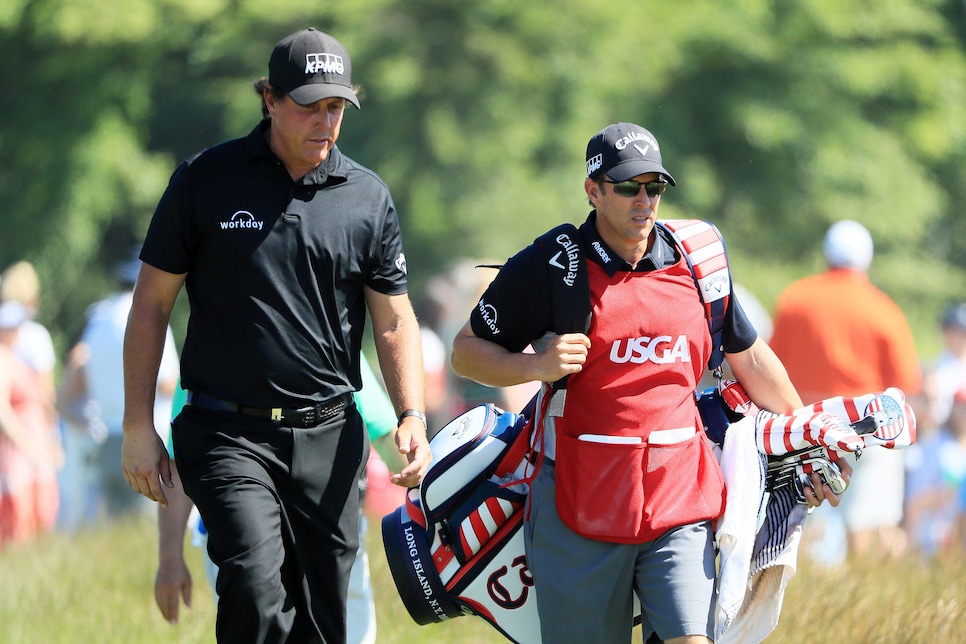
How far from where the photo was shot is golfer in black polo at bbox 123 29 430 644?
4.54 meters

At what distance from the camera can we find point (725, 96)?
1645 centimetres

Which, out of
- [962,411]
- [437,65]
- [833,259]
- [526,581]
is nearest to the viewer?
[526,581]

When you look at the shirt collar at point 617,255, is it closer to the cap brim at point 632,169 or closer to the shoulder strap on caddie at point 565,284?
the shoulder strap on caddie at point 565,284

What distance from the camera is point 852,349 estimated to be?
9.90 m

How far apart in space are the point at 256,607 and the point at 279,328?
2.92 feet

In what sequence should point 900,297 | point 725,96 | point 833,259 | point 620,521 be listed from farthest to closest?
point 900,297 → point 725,96 → point 833,259 → point 620,521

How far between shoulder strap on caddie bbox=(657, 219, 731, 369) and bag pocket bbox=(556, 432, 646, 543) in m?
0.52

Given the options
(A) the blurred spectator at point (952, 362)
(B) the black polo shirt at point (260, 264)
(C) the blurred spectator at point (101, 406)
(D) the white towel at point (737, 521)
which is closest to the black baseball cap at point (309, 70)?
(B) the black polo shirt at point (260, 264)

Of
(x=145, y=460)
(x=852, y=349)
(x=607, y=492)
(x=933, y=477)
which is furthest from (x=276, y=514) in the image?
(x=933, y=477)

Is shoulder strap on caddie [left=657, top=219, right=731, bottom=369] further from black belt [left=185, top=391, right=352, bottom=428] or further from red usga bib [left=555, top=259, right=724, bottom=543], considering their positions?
black belt [left=185, top=391, right=352, bottom=428]

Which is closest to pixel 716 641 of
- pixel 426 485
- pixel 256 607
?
pixel 426 485

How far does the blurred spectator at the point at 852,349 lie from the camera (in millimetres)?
9883

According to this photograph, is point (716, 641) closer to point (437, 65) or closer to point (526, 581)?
point (526, 581)

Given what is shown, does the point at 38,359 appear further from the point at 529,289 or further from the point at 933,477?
the point at 529,289
